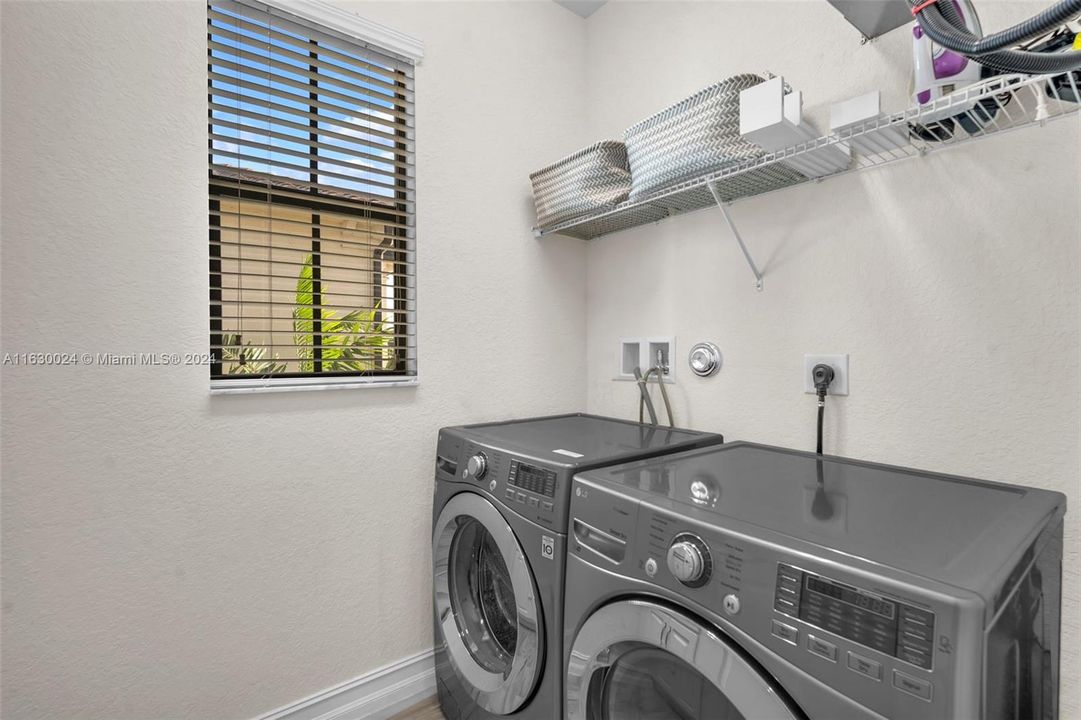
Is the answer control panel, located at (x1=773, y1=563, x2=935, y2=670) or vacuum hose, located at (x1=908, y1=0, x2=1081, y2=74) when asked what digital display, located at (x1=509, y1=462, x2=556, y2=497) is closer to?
control panel, located at (x1=773, y1=563, x2=935, y2=670)

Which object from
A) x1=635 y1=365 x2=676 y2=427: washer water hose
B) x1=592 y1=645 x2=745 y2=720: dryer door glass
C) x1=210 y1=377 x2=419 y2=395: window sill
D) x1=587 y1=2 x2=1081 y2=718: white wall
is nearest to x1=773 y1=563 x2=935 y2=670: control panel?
x1=592 y1=645 x2=745 y2=720: dryer door glass

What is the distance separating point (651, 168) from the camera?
58.6 inches

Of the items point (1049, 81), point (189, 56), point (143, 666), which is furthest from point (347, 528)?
point (1049, 81)

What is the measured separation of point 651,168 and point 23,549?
1822 mm

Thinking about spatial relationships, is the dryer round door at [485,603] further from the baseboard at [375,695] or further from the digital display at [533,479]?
the baseboard at [375,695]

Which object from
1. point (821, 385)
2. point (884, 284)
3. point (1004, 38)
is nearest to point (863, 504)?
point (821, 385)

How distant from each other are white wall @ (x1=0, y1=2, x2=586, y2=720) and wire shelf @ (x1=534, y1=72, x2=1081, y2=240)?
2.80 feet

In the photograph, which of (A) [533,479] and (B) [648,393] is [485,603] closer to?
(A) [533,479]

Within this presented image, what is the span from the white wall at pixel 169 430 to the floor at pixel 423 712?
0.18 metres

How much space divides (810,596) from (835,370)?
2.82ft

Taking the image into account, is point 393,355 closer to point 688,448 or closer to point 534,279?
point 534,279

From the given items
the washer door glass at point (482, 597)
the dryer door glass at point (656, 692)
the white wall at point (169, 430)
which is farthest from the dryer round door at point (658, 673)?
the white wall at point (169, 430)

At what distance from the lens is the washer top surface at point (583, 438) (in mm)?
1341

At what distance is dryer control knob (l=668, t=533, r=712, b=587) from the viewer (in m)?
0.82
